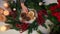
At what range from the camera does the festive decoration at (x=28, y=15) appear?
1.20m

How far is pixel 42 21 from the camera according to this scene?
122 centimetres

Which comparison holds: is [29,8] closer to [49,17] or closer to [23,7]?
[23,7]

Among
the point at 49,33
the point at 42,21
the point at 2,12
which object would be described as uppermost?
the point at 2,12

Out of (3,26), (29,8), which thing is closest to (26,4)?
(29,8)

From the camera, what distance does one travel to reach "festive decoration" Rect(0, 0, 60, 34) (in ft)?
3.94

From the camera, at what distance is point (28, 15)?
47.4 inches

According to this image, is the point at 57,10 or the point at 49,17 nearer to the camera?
the point at 57,10

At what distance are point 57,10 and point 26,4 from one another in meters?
0.29

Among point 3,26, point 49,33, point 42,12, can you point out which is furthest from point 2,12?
point 49,33

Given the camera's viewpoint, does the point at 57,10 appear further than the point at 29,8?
No

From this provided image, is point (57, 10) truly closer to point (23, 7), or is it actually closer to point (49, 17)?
point (49, 17)

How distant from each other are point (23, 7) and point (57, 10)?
297 millimetres

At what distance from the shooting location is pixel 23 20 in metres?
1.26

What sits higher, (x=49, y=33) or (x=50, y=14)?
(x=50, y=14)
